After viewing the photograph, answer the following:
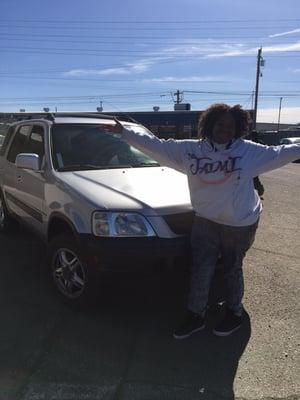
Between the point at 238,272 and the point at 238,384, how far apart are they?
962mm

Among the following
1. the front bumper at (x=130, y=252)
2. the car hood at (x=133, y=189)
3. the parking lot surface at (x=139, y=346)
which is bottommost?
the parking lot surface at (x=139, y=346)

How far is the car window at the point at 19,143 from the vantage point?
242 inches

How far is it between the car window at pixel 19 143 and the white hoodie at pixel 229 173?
2.88 meters

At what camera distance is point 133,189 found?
14.1 feet

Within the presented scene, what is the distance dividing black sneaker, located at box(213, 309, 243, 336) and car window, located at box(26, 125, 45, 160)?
260 centimetres

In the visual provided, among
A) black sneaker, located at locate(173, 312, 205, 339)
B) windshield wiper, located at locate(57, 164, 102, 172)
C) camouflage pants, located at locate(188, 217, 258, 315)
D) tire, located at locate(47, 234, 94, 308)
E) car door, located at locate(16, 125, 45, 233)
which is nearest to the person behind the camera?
camouflage pants, located at locate(188, 217, 258, 315)

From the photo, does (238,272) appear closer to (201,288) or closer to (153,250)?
(201,288)

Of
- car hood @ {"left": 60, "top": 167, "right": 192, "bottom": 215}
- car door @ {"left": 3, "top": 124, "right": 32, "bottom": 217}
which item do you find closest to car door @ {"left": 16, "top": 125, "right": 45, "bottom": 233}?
car door @ {"left": 3, "top": 124, "right": 32, "bottom": 217}

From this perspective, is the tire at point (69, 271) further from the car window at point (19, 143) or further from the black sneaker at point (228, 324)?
the car window at point (19, 143)

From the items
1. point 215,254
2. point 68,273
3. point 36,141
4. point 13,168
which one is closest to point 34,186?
point 36,141

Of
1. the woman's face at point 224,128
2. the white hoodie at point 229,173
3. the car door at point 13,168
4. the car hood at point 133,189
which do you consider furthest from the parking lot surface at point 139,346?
the woman's face at point 224,128

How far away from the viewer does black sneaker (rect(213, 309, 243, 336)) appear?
402cm

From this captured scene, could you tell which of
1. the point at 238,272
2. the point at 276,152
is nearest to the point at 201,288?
the point at 238,272

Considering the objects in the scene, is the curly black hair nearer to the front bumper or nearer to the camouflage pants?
the camouflage pants
